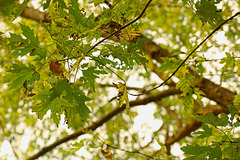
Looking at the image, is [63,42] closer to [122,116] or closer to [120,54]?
[120,54]

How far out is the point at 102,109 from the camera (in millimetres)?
5184

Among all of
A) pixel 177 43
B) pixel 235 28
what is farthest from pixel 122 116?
pixel 235 28

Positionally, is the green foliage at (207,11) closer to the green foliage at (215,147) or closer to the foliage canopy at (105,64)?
the foliage canopy at (105,64)

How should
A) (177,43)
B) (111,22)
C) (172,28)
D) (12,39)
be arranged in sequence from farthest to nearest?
1. (172,28)
2. (177,43)
3. (111,22)
4. (12,39)

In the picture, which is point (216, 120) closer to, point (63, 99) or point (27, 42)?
point (63, 99)

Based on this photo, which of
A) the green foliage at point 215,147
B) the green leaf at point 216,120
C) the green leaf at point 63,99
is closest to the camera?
the green leaf at point 63,99

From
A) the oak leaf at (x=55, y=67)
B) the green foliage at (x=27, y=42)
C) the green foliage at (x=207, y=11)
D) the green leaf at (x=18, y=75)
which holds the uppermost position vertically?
the green foliage at (x=207, y=11)

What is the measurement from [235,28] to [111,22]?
284 cm

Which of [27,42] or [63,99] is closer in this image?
[63,99]

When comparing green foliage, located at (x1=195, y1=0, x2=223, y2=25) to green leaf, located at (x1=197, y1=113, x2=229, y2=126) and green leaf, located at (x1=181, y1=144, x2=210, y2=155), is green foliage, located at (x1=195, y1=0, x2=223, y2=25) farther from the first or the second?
green leaf, located at (x1=181, y1=144, x2=210, y2=155)

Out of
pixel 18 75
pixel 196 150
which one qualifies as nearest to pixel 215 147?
pixel 196 150

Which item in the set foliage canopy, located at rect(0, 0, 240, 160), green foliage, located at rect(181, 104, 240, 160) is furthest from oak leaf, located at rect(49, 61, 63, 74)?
green foliage, located at rect(181, 104, 240, 160)

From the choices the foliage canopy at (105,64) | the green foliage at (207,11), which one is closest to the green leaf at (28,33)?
the foliage canopy at (105,64)

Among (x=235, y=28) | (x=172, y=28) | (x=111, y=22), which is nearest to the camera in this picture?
(x=111, y=22)
